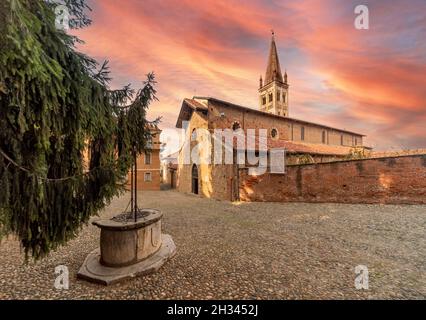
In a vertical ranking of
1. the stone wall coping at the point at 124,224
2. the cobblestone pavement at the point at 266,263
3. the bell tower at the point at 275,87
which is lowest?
the cobblestone pavement at the point at 266,263

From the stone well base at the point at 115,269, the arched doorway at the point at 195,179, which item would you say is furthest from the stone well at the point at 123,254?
the arched doorway at the point at 195,179

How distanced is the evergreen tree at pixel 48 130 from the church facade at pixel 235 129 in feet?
38.8

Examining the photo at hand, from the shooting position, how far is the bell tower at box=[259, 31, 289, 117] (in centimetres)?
4362

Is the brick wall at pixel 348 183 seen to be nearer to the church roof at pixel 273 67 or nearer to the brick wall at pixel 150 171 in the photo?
the brick wall at pixel 150 171

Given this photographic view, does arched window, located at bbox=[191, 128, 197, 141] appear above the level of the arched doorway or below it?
above

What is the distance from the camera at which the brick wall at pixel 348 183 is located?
9906mm

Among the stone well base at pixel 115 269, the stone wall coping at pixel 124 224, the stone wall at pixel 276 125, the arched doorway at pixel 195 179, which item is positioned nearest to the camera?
the stone well base at pixel 115 269

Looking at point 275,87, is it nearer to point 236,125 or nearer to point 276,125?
point 276,125

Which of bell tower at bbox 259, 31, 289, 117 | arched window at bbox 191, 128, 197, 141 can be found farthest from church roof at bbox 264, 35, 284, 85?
arched window at bbox 191, 128, 197, 141

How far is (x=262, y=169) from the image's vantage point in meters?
14.3

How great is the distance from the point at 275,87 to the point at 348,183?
36.6 meters

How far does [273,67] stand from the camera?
44.3m

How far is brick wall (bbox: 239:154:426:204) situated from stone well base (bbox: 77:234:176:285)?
1016cm

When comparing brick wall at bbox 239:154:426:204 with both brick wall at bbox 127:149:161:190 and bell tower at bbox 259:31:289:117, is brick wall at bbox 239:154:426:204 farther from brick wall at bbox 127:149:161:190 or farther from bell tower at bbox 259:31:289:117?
bell tower at bbox 259:31:289:117
